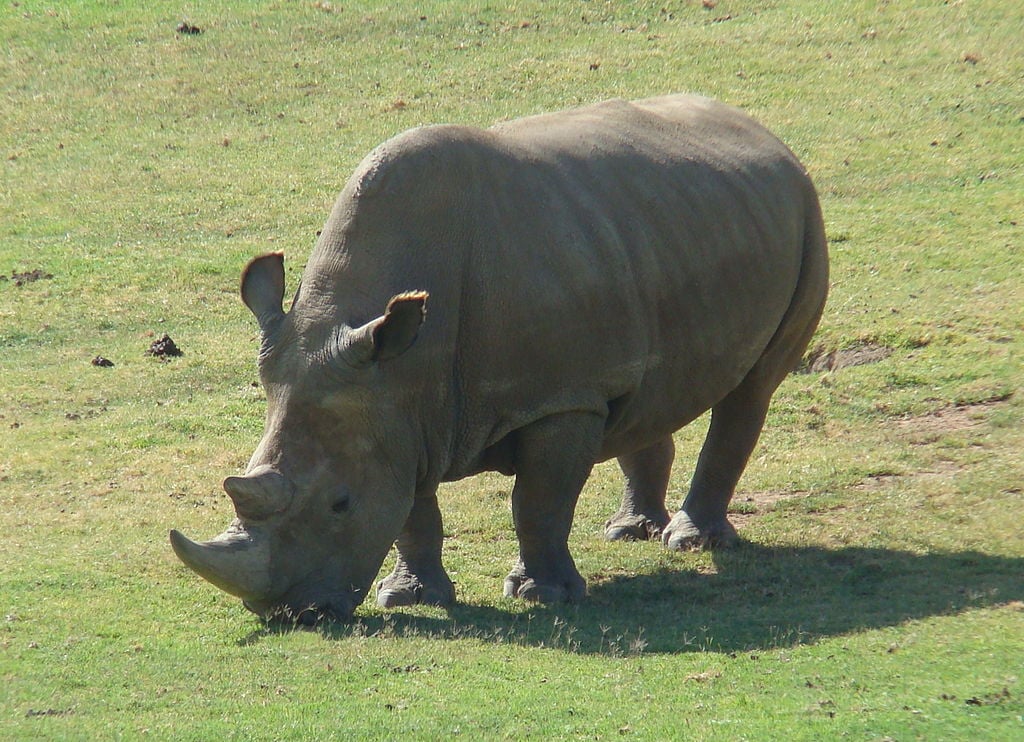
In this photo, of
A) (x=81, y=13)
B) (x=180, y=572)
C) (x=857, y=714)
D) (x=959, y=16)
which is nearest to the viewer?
(x=857, y=714)

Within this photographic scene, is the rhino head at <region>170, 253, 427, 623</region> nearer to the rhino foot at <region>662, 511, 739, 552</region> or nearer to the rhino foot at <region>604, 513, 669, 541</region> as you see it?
the rhino foot at <region>662, 511, 739, 552</region>

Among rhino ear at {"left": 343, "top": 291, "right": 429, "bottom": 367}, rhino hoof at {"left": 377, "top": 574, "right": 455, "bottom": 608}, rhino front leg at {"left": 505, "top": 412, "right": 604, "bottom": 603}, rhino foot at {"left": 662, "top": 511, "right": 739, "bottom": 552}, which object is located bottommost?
rhino foot at {"left": 662, "top": 511, "right": 739, "bottom": 552}

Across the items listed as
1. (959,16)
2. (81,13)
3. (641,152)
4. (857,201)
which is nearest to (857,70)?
(959,16)

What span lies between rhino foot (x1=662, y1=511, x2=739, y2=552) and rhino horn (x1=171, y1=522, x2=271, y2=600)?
146 inches

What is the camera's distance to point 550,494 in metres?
9.94

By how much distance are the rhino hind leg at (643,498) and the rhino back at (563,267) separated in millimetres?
1073

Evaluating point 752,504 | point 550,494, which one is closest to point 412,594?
point 550,494

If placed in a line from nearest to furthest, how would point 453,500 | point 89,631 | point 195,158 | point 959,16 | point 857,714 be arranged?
point 857,714 → point 89,631 → point 453,500 → point 195,158 → point 959,16

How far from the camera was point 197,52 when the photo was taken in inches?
1117

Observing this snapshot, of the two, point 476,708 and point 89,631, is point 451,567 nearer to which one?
point 89,631

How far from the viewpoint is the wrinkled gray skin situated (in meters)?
9.11

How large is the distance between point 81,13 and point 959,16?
15.3 meters

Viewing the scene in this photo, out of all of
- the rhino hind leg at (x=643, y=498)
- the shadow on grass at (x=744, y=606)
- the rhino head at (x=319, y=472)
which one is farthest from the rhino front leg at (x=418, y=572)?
the rhino hind leg at (x=643, y=498)

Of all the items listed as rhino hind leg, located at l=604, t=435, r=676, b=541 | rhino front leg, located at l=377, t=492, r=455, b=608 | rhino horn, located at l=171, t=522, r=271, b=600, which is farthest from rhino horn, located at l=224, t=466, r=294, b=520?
rhino hind leg, located at l=604, t=435, r=676, b=541
